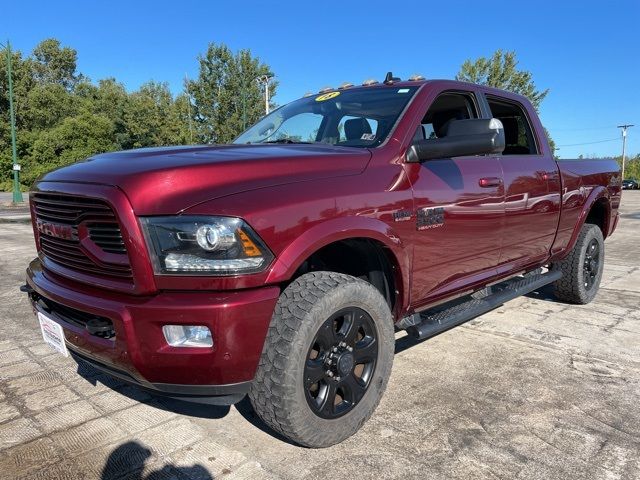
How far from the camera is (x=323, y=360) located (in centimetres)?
246

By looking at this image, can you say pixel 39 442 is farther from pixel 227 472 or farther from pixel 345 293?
pixel 345 293

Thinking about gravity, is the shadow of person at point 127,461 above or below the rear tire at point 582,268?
below

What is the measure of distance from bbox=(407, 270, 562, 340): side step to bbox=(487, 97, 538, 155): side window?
1.12 meters

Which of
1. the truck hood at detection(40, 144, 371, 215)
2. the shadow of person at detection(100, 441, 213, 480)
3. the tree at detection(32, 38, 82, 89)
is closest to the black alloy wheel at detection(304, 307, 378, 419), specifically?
the shadow of person at detection(100, 441, 213, 480)

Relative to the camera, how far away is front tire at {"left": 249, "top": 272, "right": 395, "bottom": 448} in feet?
7.32

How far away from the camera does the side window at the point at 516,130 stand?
4.45 m

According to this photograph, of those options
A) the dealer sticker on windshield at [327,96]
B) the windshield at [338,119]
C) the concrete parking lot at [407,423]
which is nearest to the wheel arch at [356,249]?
the windshield at [338,119]

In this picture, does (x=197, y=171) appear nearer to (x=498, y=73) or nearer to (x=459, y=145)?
(x=459, y=145)

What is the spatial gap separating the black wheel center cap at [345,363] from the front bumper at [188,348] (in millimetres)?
479

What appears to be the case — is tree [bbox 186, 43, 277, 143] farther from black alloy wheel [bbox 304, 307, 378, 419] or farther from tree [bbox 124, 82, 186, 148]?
black alloy wheel [bbox 304, 307, 378, 419]

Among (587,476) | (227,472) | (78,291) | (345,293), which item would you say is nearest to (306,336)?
(345,293)

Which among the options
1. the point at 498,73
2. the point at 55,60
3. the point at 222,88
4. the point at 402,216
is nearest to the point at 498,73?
the point at 498,73

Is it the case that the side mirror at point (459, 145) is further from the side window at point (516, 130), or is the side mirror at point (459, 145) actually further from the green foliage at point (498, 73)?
the green foliage at point (498, 73)

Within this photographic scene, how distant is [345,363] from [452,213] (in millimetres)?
1220
